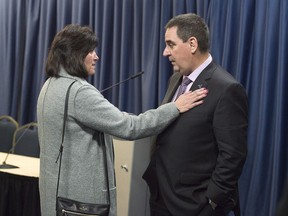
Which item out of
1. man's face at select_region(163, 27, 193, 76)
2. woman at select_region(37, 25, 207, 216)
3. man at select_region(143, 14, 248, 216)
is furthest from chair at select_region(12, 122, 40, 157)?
man's face at select_region(163, 27, 193, 76)

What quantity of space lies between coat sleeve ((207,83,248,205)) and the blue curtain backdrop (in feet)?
2.69

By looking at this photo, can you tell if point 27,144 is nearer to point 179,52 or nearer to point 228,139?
point 179,52

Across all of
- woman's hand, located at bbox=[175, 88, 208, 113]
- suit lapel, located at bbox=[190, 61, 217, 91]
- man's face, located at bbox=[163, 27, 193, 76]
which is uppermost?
man's face, located at bbox=[163, 27, 193, 76]

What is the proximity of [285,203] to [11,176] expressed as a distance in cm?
195

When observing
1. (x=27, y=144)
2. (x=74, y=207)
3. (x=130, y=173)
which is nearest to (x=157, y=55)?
(x=130, y=173)

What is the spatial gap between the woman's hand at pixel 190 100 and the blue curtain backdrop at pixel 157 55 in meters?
0.88

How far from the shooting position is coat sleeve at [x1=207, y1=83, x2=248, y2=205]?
165cm

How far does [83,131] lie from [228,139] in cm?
57

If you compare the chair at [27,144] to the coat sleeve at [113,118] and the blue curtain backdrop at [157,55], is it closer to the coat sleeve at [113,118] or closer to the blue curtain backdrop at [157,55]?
the blue curtain backdrop at [157,55]

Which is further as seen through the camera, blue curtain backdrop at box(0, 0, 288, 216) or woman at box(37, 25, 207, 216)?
blue curtain backdrop at box(0, 0, 288, 216)

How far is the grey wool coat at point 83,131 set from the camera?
1.71 m

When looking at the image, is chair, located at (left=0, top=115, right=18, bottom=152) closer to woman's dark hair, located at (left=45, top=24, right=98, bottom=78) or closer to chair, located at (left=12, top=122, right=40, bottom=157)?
chair, located at (left=12, top=122, right=40, bottom=157)

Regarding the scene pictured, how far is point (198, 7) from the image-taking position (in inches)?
112

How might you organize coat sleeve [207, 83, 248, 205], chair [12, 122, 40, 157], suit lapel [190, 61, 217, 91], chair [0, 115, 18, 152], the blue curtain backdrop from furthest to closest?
chair [0, 115, 18, 152], chair [12, 122, 40, 157], the blue curtain backdrop, suit lapel [190, 61, 217, 91], coat sleeve [207, 83, 248, 205]
